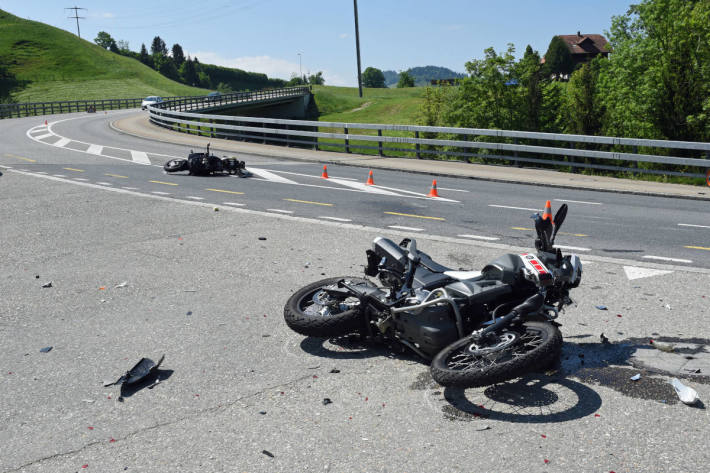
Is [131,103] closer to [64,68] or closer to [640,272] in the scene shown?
[64,68]

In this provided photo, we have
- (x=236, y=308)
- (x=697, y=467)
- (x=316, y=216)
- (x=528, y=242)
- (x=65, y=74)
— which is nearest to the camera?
(x=697, y=467)

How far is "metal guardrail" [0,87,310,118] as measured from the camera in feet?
187

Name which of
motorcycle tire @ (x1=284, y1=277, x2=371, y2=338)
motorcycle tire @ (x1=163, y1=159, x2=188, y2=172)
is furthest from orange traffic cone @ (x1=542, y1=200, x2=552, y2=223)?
motorcycle tire @ (x1=163, y1=159, x2=188, y2=172)

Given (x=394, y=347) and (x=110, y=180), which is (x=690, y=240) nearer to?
(x=394, y=347)

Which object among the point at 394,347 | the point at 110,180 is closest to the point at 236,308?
the point at 394,347

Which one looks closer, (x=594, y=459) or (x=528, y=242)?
(x=594, y=459)

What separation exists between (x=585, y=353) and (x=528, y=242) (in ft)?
17.2

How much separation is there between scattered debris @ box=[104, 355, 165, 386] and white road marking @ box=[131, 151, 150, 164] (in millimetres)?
18277

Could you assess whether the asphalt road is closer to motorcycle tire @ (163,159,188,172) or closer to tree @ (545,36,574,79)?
motorcycle tire @ (163,159,188,172)

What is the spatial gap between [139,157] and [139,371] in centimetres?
2034

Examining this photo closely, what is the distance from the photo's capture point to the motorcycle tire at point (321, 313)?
5.67 meters

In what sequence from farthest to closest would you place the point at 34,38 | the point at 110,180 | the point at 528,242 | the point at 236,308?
the point at 34,38
the point at 110,180
the point at 528,242
the point at 236,308

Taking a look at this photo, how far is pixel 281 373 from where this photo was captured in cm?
546

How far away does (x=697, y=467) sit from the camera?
12.6 feet
